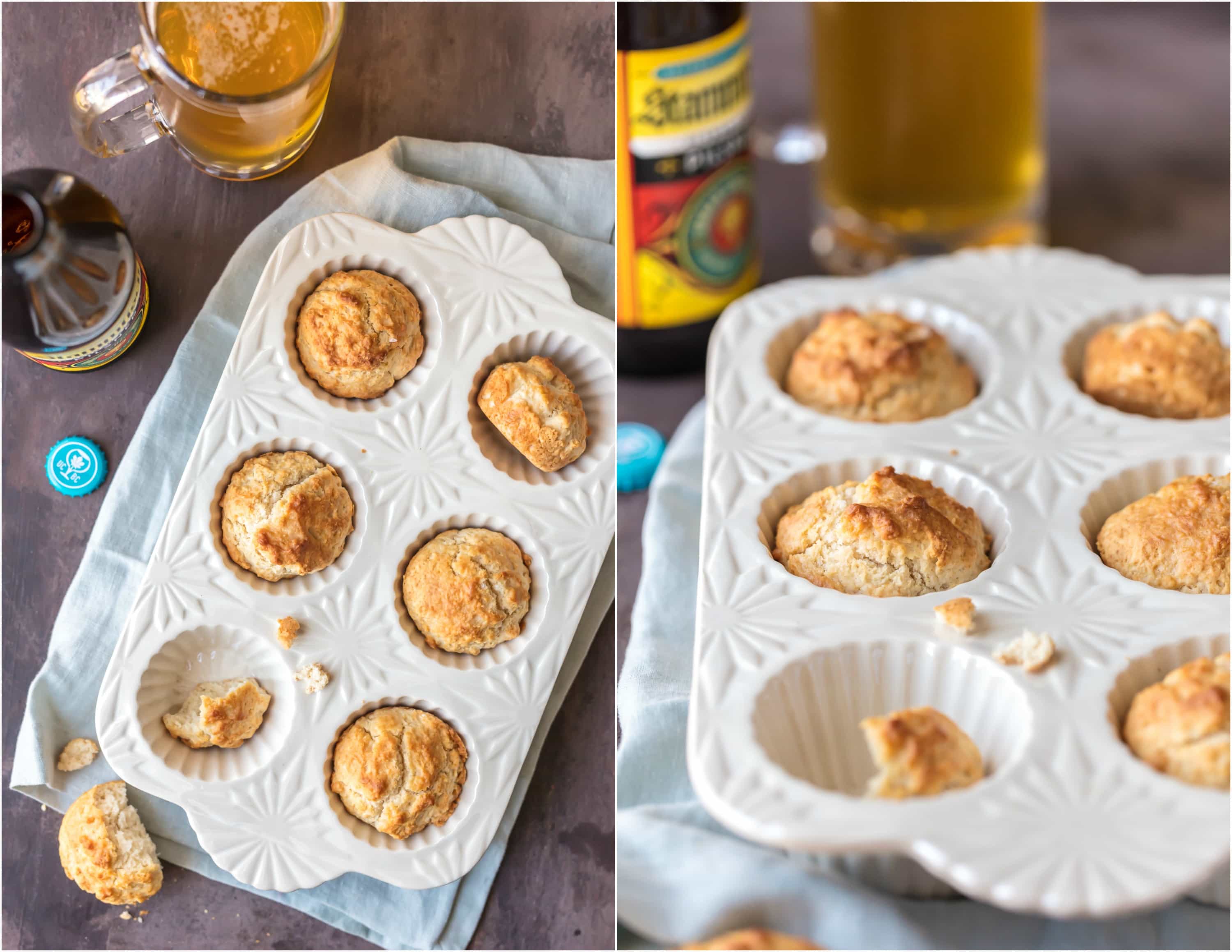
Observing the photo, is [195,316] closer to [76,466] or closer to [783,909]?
[76,466]

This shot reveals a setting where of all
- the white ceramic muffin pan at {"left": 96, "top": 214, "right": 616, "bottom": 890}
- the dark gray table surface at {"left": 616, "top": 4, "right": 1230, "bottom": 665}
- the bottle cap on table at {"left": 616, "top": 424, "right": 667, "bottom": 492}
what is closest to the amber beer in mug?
the dark gray table surface at {"left": 616, "top": 4, "right": 1230, "bottom": 665}

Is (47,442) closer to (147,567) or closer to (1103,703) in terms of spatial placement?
(147,567)

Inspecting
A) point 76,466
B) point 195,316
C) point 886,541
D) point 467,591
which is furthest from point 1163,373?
point 76,466

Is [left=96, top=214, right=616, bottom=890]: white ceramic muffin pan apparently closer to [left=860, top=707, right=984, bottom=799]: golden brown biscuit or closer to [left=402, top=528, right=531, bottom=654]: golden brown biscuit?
[left=402, top=528, right=531, bottom=654]: golden brown biscuit

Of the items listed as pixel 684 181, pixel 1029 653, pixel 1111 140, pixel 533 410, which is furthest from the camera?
pixel 1111 140

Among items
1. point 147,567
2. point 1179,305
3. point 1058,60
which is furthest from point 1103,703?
point 1058,60
